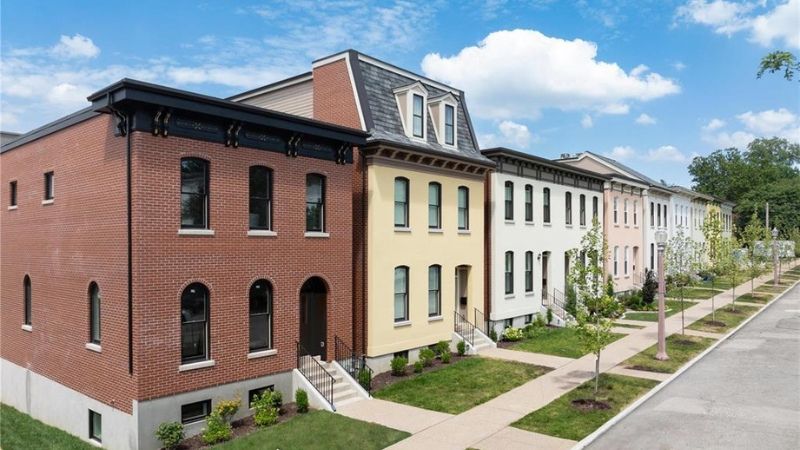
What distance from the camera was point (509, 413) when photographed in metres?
16.2

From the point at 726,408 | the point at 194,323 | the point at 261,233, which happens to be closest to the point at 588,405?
the point at 726,408

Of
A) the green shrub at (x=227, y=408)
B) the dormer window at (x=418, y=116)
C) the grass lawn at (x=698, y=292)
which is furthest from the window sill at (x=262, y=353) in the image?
the grass lawn at (x=698, y=292)

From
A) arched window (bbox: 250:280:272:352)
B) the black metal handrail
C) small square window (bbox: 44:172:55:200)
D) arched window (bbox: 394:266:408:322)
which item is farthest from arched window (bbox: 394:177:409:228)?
small square window (bbox: 44:172:55:200)

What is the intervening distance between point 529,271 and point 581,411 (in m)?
14.1

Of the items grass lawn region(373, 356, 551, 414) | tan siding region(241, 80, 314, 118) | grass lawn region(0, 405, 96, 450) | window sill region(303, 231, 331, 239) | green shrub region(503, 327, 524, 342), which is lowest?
grass lawn region(0, 405, 96, 450)

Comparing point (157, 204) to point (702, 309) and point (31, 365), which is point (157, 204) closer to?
point (31, 365)

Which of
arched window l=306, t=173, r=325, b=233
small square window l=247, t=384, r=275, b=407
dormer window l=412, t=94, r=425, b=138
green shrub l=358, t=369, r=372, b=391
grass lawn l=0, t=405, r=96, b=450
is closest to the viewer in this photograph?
grass lawn l=0, t=405, r=96, b=450

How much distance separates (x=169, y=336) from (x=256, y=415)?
3.20 m

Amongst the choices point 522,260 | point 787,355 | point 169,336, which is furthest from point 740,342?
point 169,336

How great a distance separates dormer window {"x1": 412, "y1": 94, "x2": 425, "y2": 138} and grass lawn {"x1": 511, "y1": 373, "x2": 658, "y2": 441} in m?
11.1

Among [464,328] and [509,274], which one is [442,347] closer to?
[464,328]

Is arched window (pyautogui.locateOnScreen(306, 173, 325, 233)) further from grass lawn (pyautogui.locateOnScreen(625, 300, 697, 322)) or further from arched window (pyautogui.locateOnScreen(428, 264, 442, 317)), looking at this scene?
grass lawn (pyautogui.locateOnScreen(625, 300, 697, 322))

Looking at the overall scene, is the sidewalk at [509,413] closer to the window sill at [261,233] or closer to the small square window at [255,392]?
the small square window at [255,392]

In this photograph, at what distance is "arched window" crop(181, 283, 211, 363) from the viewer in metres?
15.4
